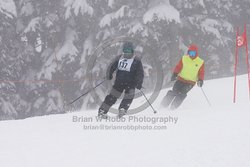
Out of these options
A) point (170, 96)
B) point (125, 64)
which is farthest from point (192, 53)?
point (125, 64)

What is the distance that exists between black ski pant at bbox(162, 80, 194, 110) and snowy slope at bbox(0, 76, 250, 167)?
94 cm

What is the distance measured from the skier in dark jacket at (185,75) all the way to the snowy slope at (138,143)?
1077mm

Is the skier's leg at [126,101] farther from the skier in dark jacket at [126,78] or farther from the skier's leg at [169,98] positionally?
the skier's leg at [169,98]

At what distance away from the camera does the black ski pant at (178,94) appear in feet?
31.5

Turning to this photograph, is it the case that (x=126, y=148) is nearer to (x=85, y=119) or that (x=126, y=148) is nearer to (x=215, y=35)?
(x=85, y=119)

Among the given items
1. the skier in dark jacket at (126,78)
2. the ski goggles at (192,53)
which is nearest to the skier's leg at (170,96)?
the ski goggles at (192,53)

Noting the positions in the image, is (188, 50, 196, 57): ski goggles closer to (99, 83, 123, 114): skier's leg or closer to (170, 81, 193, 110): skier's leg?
(170, 81, 193, 110): skier's leg

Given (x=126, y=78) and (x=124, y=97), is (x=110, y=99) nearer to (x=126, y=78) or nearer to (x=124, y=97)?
(x=124, y=97)

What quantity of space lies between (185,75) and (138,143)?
3.87 m

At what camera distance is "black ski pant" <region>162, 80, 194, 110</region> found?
9614mm

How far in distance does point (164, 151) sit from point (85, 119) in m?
3.09

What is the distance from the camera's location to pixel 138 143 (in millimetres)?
6332

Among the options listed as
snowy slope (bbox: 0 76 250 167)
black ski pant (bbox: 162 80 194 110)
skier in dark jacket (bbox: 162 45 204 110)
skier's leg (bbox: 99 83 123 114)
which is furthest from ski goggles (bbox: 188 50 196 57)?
skier's leg (bbox: 99 83 123 114)

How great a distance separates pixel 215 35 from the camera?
18.3 meters
